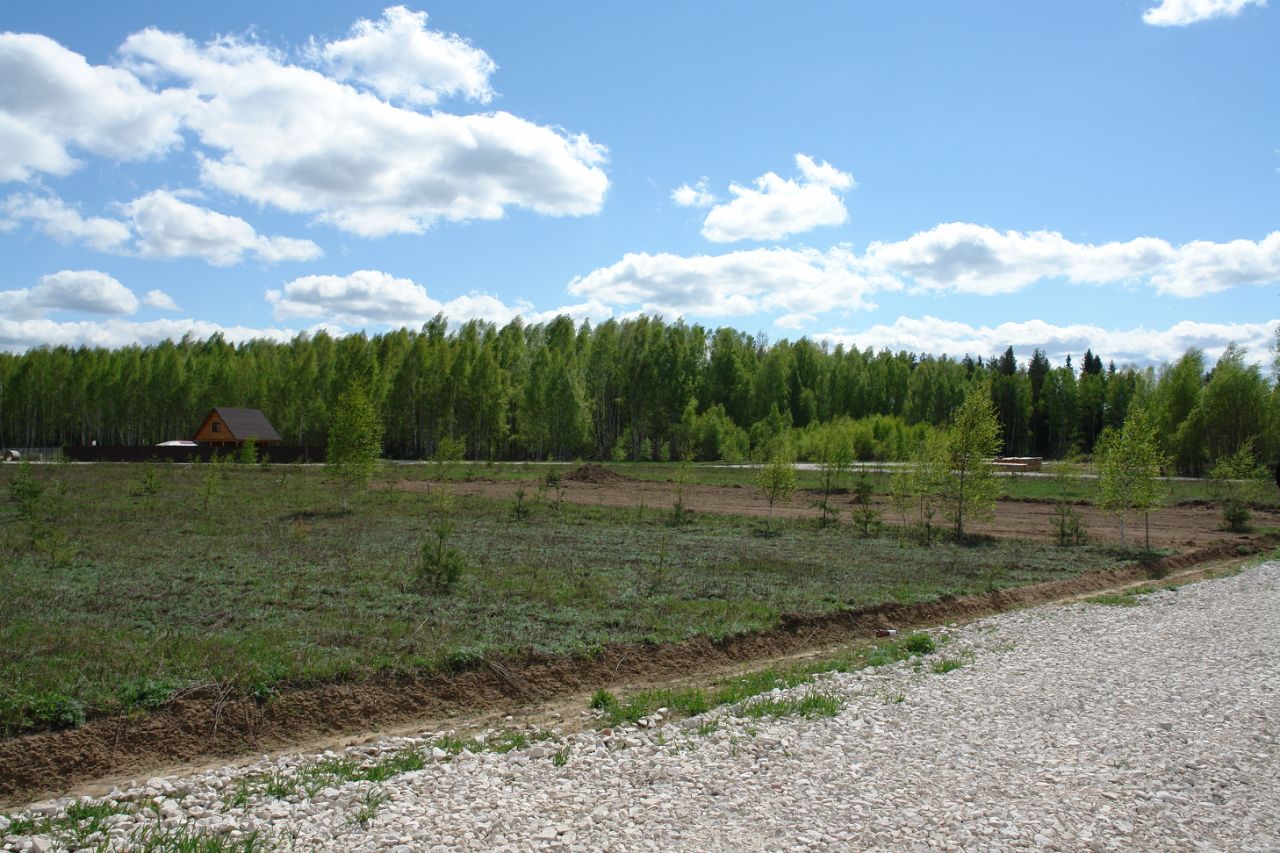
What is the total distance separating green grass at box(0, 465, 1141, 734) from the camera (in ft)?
31.2

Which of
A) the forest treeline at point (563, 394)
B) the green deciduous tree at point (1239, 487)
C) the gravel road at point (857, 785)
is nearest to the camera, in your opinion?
the gravel road at point (857, 785)

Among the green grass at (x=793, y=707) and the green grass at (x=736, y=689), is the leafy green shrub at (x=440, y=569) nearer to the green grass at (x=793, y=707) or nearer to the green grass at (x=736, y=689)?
the green grass at (x=736, y=689)

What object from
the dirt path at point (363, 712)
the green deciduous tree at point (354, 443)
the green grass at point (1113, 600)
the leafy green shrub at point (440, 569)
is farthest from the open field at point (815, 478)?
the dirt path at point (363, 712)

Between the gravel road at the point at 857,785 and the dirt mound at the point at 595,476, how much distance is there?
131ft

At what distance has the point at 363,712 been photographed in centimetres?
929

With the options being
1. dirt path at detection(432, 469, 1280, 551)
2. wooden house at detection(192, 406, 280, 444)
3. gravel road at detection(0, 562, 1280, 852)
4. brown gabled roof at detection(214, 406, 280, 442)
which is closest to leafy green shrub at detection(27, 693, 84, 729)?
gravel road at detection(0, 562, 1280, 852)

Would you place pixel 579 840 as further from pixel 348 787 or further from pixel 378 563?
pixel 378 563

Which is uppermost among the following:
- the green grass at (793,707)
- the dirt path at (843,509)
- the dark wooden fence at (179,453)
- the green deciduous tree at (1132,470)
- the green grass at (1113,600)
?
the green deciduous tree at (1132,470)

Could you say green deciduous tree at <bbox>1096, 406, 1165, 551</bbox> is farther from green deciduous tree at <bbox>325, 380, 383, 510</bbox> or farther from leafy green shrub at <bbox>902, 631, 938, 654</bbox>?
green deciduous tree at <bbox>325, 380, 383, 510</bbox>

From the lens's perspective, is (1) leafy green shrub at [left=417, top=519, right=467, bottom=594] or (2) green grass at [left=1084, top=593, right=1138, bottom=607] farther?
(2) green grass at [left=1084, top=593, right=1138, bottom=607]

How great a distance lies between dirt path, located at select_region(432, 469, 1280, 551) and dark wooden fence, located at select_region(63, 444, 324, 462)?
21.9 meters

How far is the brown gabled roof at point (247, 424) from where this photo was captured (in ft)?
217

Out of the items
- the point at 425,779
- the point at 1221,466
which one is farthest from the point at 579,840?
the point at 1221,466

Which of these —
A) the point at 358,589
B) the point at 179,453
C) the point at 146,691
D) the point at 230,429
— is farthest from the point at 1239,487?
the point at 230,429
